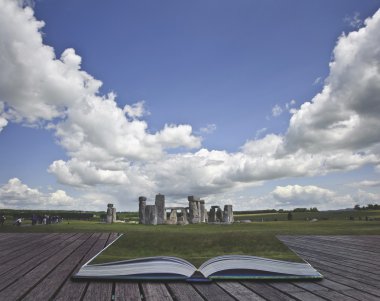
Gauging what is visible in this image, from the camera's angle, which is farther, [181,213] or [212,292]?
[181,213]

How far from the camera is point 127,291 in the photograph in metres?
3.85

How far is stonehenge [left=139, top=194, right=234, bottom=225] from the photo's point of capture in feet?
103

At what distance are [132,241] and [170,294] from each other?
9.33 metres

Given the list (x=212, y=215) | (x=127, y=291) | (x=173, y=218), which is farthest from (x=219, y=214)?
(x=127, y=291)

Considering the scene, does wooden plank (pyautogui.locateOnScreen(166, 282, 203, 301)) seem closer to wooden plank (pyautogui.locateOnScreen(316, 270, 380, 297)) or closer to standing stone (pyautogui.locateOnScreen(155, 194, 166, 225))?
wooden plank (pyautogui.locateOnScreen(316, 270, 380, 297))

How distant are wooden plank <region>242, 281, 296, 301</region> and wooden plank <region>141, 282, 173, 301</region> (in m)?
1.03

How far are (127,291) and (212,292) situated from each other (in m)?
0.98

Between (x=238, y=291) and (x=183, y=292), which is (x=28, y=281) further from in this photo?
(x=238, y=291)

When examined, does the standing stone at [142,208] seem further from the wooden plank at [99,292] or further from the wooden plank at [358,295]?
the wooden plank at [358,295]

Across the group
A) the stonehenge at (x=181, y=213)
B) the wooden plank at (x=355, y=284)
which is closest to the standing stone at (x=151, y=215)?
the stonehenge at (x=181, y=213)

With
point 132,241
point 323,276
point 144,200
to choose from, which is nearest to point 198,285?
point 323,276

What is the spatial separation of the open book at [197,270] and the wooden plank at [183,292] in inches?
6.1

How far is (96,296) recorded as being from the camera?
3631 millimetres

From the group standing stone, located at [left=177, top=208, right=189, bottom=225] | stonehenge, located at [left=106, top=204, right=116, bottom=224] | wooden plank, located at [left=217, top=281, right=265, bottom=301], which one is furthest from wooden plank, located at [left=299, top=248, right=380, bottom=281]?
stonehenge, located at [left=106, top=204, right=116, bottom=224]
